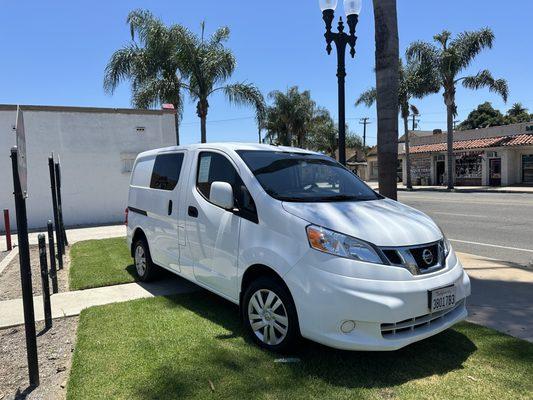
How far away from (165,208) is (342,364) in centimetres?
305

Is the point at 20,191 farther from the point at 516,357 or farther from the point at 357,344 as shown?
the point at 516,357

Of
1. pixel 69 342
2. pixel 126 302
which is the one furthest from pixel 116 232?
pixel 69 342

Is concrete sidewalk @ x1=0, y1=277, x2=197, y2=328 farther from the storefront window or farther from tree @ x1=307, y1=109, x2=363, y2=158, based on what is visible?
tree @ x1=307, y1=109, x2=363, y2=158

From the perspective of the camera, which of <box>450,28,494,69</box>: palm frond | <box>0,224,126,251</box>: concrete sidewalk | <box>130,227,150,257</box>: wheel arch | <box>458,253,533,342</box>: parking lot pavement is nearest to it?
<box>458,253,533,342</box>: parking lot pavement

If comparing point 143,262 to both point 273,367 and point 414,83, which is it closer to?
point 273,367

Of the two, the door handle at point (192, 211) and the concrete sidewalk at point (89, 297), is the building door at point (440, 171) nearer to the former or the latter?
the concrete sidewalk at point (89, 297)

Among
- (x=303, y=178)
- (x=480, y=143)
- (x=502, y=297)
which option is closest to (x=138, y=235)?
(x=303, y=178)

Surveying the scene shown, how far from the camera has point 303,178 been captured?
15.6 ft

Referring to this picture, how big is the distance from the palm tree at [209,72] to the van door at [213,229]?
44.6 feet

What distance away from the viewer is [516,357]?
390cm

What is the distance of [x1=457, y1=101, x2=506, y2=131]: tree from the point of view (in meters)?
64.5

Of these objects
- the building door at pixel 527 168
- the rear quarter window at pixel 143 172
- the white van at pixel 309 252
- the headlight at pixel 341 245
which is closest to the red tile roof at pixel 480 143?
the building door at pixel 527 168

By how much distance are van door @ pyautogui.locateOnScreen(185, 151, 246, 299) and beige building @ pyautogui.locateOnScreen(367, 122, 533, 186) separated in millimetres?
33718

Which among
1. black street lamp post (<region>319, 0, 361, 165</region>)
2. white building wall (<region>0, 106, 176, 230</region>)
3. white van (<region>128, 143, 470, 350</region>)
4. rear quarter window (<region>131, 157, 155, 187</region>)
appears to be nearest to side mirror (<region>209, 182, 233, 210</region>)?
white van (<region>128, 143, 470, 350</region>)
